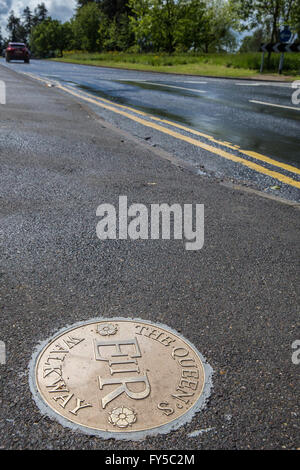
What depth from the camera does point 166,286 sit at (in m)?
2.57

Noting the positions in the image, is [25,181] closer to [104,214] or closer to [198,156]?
[104,214]

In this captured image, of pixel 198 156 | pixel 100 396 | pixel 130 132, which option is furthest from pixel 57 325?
pixel 130 132

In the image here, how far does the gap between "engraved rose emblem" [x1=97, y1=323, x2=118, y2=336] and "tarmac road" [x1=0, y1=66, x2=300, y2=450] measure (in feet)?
0.33

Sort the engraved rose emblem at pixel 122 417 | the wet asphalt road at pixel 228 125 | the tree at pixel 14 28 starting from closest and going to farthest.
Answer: the engraved rose emblem at pixel 122 417
the wet asphalt road at pixel 228 125
the tree at pixel 14 28

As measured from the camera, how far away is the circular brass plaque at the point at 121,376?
1.68 meters

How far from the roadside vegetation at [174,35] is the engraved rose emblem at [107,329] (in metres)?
21.2

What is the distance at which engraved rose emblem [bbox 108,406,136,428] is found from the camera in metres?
1.65

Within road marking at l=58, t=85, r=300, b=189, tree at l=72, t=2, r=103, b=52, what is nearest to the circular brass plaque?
road marking at l=58, t=85, r=300, b=189

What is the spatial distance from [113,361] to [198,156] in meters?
4.05

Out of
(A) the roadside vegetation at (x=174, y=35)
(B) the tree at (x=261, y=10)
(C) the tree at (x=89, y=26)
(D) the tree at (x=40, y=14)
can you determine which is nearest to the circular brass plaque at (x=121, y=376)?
(A) the roadside vegetation at (x=174, y=35)

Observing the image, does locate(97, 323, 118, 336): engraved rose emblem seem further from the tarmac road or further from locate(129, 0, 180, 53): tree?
locate(129, 0, 180, 53): tree

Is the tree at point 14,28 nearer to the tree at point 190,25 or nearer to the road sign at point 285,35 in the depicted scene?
the tree at point 190,25

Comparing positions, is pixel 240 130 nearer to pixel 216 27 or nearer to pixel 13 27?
pixel 216 27

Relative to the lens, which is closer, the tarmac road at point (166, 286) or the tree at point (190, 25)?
the tarmac road at point (166, 286)
